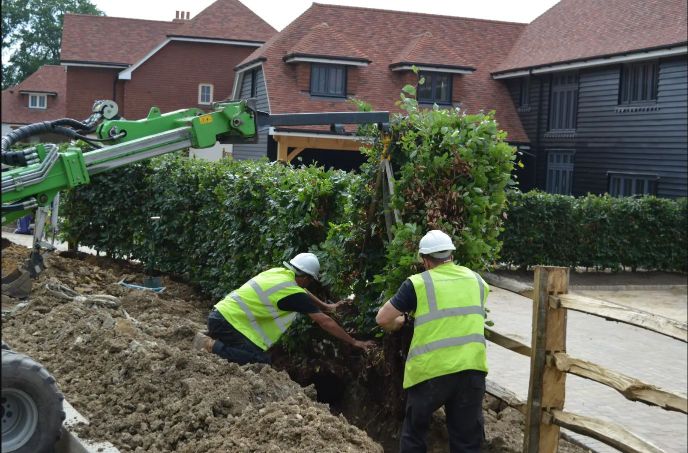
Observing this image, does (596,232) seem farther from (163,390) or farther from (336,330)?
(163,390)

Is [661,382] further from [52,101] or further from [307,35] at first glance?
[52,101]

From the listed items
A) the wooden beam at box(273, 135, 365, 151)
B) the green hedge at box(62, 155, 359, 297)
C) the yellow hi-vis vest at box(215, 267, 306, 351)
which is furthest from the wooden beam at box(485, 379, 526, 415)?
the wooden beam at box(273, 135, 365, 151)

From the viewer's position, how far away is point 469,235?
7.28m

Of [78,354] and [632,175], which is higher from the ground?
[632,175]

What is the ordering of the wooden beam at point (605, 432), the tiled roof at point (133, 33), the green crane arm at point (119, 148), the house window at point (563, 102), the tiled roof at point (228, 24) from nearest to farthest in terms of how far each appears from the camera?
the wooden beam at point (605, 432)
the green crane arm at point (119, 148)
the house window at point (563, 102)
the tiled roof at point (228, 24)
the tiled roof at point (133, 33)

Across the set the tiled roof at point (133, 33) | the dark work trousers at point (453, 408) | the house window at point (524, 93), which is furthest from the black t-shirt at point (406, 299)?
the tiled roof at point (133, 33)

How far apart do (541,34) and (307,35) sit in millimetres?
9469

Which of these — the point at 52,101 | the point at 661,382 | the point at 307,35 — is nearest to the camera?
the point at 661,382

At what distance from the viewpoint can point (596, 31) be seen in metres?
31.9

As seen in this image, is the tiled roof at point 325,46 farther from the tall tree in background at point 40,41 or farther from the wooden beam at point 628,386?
the tall tree in background at point 40,41

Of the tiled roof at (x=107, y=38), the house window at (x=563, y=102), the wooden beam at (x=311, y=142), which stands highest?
the tiled roof at (x=107, y=38)

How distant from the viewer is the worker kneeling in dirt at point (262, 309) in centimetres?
823

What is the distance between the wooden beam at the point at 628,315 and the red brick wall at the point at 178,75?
136 feet

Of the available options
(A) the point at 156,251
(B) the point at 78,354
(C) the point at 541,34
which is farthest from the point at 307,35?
(B) the point at 78,354
